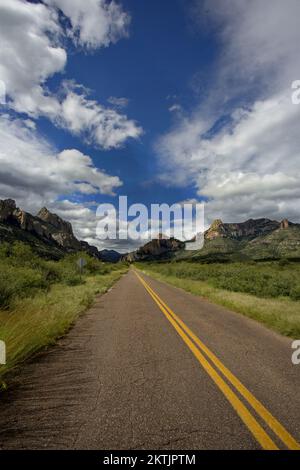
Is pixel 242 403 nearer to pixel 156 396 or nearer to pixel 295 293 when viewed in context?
pixel 156 396

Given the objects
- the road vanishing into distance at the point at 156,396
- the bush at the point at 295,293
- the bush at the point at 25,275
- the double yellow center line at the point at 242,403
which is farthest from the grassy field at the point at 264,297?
the bush at the point at 25,275

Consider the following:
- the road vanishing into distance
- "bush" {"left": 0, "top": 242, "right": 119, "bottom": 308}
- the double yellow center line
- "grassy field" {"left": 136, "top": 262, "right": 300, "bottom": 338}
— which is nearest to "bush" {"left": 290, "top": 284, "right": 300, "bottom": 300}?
"grassy field" {"left": 136, "top": 262, "right": 300, "bottom": 338}

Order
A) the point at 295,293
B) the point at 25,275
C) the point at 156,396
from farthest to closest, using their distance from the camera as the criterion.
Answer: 1. the point at 295,293
2. the point at 25,275
3. the point at 156,396

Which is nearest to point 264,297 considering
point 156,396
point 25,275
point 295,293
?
point 295,293

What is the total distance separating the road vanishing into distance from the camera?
2.98m

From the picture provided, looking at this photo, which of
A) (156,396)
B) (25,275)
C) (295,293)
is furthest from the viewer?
(295,293)

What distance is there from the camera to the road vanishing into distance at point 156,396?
117 inches

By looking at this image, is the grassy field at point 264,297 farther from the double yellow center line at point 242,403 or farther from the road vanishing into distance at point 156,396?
the double yellow center line at point 242,403

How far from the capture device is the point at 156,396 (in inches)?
158

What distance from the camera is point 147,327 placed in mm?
8820

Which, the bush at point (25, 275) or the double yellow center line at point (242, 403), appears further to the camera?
the bush at point (25, 275)

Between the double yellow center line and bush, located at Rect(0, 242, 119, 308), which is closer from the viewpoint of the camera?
the double yellow center line

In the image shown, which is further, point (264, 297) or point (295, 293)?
point (264, 297)

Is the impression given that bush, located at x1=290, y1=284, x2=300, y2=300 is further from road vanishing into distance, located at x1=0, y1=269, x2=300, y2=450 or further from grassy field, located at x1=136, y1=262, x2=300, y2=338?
road vanishing into distance, located at x1=0, y1=269, x2=300, y2=450
